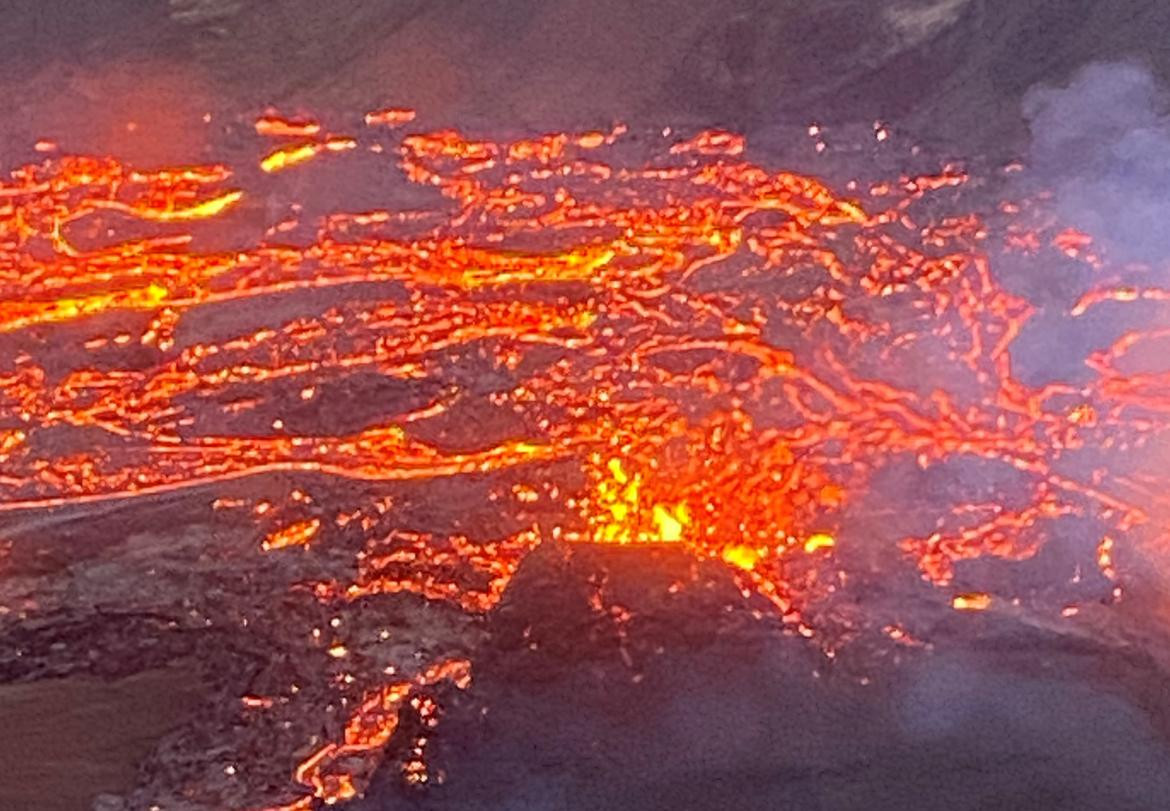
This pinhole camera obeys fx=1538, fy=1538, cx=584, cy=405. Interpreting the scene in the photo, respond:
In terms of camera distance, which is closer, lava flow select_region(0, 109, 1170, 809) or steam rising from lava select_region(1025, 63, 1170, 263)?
lava flow select_region(0, 109, 1170, 809)

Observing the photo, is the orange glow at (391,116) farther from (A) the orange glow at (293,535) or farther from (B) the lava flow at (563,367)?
(A) the orange glow at (293,535)

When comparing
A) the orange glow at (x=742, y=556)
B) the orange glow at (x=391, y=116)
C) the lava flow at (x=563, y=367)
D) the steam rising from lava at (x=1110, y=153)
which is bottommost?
the orange glow at (x=742, y=556)

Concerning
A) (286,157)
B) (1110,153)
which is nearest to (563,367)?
(286,157)

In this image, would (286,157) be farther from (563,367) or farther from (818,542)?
(818,542)

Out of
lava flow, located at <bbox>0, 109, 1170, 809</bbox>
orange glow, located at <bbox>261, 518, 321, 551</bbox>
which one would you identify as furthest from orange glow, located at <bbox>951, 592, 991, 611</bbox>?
orange glow, located at <bbox>261, 518, 321, 551</bbox>

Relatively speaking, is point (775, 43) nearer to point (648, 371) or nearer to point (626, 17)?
point (626, 17)

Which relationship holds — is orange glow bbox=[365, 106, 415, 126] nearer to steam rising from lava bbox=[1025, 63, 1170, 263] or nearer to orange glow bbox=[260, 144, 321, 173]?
orange glow bbox=[260, 144, 321, 173]

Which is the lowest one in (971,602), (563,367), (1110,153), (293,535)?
(971,602)

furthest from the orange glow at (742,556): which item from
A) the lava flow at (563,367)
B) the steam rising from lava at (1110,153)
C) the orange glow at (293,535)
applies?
the steam rising from lava at (1110,153)
